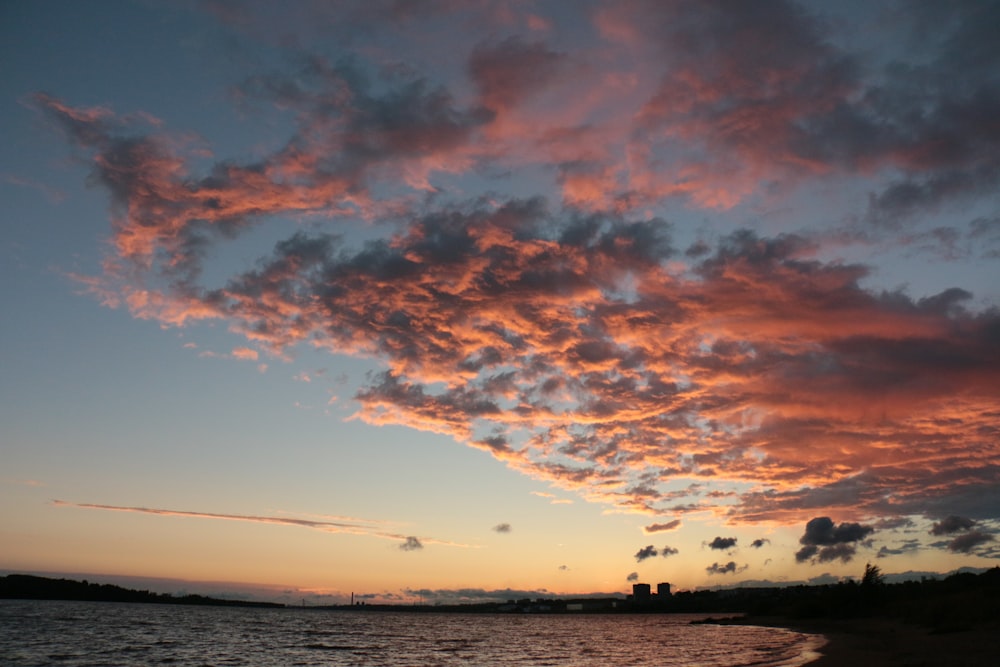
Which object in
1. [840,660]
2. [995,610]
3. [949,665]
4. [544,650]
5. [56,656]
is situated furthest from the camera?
[544,650]

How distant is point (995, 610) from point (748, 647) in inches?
829

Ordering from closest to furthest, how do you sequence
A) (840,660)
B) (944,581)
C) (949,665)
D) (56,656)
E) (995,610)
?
(949,665) → (840,660) → (995,610) → (56,656) → (944,581)

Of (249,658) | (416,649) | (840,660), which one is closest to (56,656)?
(249,658)

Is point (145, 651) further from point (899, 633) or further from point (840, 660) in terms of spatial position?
point (899, 633)

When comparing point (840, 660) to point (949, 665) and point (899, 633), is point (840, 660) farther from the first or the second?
point (899, 633)

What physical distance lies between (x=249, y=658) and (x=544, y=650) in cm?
3160

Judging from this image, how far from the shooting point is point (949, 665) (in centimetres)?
3366

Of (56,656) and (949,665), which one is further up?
(949,665)

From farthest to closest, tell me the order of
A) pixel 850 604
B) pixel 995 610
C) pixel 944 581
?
pixel 944 581, pixel 850 604, pixel 995 610

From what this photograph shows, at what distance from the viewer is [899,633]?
60.7 meters

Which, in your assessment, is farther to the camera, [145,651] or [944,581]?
[944,581]

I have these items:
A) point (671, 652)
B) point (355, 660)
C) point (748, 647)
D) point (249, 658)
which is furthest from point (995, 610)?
point (249, 658)

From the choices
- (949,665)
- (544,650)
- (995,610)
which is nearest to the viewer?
(949,665)

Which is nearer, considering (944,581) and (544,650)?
(544,650)
